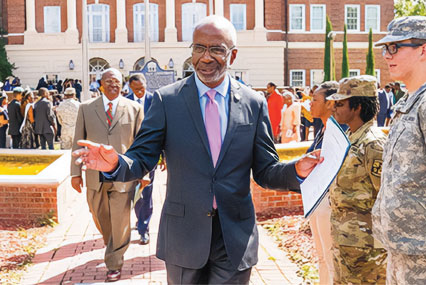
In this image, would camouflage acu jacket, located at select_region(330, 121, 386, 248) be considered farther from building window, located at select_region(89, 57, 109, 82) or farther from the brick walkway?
building window, located at select_region(89, 57, 109, 82)

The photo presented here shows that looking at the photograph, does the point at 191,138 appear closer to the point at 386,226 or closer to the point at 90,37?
the point at 386,226

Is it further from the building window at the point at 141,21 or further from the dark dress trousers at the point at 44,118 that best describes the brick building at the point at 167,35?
the dark dress trousers at the point at 44,118

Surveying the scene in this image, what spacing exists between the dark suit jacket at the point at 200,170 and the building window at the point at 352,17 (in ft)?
140

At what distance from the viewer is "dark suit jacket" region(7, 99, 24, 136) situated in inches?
626

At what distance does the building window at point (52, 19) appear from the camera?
42.2 metres

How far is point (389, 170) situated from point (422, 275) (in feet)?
1.79

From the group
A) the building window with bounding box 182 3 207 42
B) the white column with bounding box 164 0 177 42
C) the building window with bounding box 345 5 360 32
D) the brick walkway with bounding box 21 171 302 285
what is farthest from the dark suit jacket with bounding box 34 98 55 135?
the building window with bounding box 345 5 360 32

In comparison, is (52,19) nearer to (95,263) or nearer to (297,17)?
(297,17)

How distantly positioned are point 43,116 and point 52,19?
94.8 ft

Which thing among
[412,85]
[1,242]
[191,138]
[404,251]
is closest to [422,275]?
[404,251]

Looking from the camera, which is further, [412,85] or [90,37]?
[90,37]

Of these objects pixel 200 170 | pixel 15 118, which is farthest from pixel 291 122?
pixel 200 170

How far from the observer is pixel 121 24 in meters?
41.8

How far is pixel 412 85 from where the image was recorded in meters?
3.21
